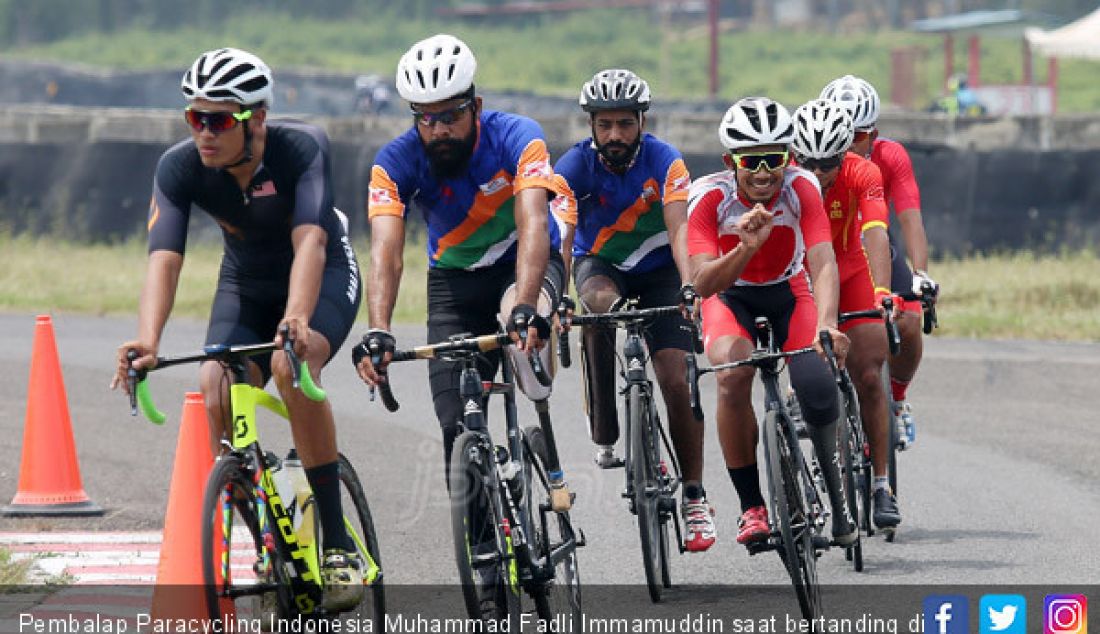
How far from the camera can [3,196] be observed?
2316cm

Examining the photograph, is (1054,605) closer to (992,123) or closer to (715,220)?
(715,220)

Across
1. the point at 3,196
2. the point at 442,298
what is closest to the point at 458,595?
the point at 442,298

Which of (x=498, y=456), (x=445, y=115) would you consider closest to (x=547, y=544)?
(x=498, y=456)

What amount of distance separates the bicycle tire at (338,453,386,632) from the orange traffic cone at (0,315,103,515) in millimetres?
3262

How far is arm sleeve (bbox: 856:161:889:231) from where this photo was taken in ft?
32.3

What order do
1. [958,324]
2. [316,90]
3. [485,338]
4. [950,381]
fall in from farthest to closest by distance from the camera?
[316,90] → [958,324] → [950,381] → [485,338]

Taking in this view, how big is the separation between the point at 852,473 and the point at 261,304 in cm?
307

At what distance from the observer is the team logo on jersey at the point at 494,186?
26.7 feet

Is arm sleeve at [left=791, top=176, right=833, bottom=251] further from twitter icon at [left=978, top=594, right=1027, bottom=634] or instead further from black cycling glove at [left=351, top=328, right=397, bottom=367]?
black cycling glove at [left=351, top=328, right=397, bottom=367]

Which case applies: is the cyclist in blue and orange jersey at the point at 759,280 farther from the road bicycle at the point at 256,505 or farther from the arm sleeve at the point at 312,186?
the road bicycle at the point at 256,505

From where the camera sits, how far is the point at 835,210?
982cm

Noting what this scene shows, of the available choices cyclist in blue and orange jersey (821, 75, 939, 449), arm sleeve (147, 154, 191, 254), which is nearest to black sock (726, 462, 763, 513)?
cyclist in blue and orange jersey (821, 75, 939, 449)

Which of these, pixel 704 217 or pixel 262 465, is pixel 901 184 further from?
pixel 262 465

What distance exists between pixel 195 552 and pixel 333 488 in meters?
0.52
